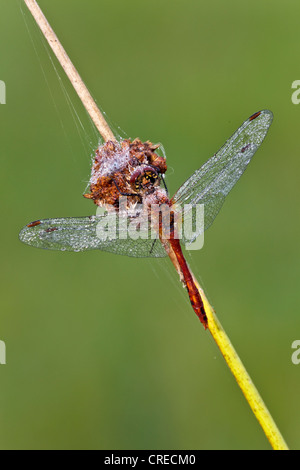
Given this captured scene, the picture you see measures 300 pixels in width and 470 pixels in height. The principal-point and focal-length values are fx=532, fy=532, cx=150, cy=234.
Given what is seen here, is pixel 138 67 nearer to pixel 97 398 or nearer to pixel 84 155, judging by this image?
pixel 84 155

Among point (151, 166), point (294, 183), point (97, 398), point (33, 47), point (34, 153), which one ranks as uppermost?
point (33, 47)

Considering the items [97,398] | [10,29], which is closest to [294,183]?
[97,398]

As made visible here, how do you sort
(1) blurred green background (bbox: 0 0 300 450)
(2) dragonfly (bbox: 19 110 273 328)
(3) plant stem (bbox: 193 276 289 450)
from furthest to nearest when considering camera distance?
(1) blurred green background (bbox: 0 0 300 450) → (2) dragonfly (bbox: 19 110 273 328) → (3) plant stem (bbox: 193 276 289 450)

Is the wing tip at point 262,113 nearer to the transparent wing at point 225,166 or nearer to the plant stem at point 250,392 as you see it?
the transparent wing at point 225,166

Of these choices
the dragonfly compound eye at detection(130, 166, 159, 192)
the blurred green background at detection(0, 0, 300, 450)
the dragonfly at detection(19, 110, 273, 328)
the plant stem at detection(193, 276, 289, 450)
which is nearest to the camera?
the plant stem at detection(193, 276, 289, 450)

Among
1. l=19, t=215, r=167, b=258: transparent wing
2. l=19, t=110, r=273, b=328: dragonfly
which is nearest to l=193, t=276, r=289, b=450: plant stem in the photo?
l=19, t=110, r=273, b=328: dragonfly

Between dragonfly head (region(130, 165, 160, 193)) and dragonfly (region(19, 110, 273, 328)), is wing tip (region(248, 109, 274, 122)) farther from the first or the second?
dragonfly head (region(130, 165, 160, 193))
